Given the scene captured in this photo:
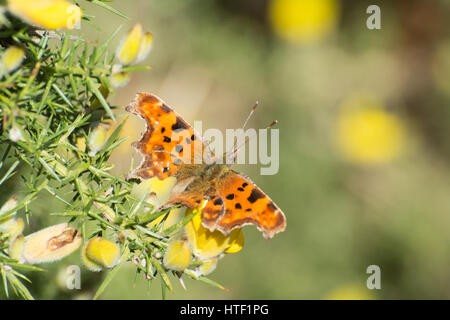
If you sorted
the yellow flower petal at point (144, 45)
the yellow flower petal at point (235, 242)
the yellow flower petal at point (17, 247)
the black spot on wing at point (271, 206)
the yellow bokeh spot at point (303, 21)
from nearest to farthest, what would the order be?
the yellow flower petal at point (17, 247)
the yellow flower petal at point (144, 45)
the yellow flower petal at point (235, 242)
the black spot on wing at point (271, 206)
the yellow bokeh spot at point (303, 21)

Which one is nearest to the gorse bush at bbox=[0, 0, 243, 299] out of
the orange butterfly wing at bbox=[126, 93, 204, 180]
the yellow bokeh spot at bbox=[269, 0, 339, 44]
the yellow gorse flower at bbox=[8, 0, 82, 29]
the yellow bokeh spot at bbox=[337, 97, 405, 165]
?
the yellow gorse flower at bbox=[8, 0, 82, 29]

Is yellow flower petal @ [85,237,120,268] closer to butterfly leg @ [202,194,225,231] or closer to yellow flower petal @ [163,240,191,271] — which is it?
yellow flower petal @ [163,240,191,271]

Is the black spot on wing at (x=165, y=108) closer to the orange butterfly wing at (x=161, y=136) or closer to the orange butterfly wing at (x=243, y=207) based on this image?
the orange butterfly wing at (x=161, y=136)

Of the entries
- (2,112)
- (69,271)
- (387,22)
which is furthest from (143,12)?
(2,112)

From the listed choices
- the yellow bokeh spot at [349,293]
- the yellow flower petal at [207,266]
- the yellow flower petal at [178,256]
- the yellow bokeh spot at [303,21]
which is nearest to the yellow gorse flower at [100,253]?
the yellow flower petal at [178,256]

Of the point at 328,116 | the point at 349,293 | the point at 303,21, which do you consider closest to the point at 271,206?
the point at 349,293

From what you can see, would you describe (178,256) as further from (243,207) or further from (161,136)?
(161,136)
